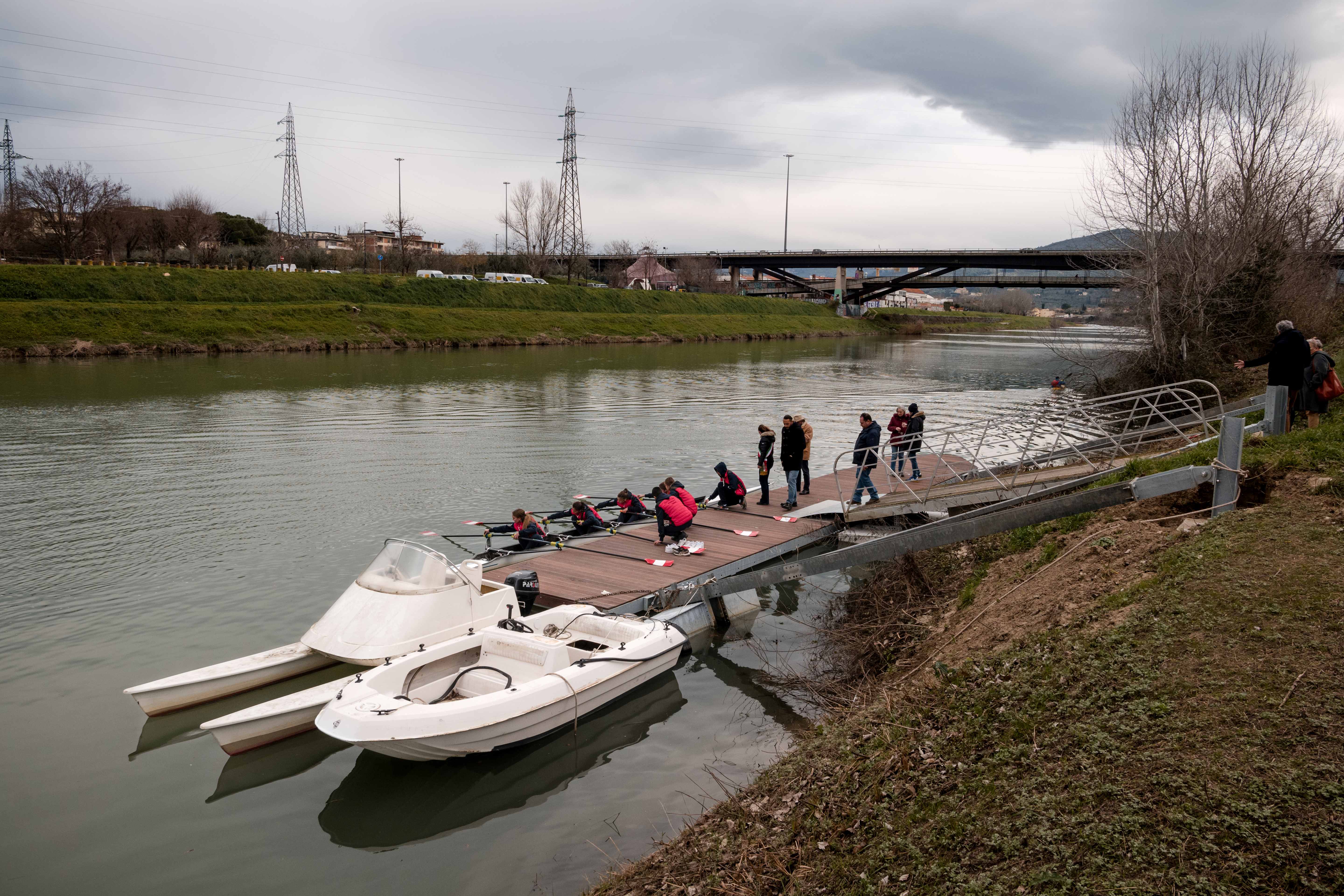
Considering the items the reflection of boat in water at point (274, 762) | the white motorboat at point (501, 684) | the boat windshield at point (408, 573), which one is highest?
the boat windshield at point (408, 573)

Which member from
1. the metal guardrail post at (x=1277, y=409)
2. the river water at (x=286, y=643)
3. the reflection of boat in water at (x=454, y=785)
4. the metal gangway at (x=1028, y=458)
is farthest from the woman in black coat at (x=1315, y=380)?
the reflection of boat in water at (x=454, y=785)

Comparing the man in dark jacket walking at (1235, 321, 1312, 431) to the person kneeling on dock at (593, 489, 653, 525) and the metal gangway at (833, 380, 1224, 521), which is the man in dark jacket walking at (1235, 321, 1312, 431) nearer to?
the metal gangway at (833, 380, 1224, 521)

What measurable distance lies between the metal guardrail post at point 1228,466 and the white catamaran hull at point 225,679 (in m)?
11.0

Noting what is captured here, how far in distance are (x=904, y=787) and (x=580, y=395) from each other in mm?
35669

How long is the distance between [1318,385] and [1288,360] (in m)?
0.50

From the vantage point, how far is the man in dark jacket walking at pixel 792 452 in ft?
57.6

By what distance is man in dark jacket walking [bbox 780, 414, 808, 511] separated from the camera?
1756 cm

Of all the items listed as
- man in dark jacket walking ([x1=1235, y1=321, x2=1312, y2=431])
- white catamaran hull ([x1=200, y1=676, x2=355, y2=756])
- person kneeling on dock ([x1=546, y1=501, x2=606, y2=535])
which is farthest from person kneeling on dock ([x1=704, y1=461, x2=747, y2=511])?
white catamaran hull ([x1=200, y1=676, x2=355, y2=756])

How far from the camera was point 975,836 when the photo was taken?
5402 millimetres

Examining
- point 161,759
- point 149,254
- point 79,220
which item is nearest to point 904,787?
point 161,759

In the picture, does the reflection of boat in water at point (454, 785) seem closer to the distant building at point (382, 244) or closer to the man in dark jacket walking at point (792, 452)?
the man in dark jacket walking at point (792, 452)

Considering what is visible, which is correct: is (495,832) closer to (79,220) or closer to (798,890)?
(798,890)

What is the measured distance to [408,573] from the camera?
11.3 metres

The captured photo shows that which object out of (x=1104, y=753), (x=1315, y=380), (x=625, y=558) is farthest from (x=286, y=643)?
(x=1315, y=380)
